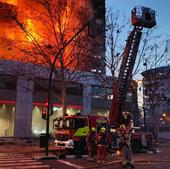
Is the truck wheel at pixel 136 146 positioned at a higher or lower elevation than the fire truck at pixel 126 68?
lower

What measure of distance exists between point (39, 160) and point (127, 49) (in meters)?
8.55

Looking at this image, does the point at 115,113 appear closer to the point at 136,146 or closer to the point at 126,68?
the point at 126,68

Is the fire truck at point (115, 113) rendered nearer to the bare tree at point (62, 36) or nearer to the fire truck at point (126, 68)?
the fire truck at point (126, 68)

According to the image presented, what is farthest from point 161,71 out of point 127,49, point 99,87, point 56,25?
point 127,49

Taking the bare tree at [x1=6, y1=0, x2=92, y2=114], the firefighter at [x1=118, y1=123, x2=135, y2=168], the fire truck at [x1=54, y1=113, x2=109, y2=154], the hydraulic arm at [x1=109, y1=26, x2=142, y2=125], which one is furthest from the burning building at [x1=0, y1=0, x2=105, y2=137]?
the firefighter at [x1=118, y1=123, x2=135, y2=168]

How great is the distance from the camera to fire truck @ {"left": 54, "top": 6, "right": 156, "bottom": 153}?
2098 centimetres

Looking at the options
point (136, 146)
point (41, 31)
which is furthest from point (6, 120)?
point (136, 146)

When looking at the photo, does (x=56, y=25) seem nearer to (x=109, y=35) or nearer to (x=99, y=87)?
(x=109, y=35)

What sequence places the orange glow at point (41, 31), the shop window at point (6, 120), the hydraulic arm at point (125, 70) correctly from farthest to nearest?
the shop window at point (6, 120), the orange glow at point (41, 31), the hydraulic arm at point (125, 70)

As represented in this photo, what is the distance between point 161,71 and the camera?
40375 mm

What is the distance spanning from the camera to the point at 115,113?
21.6 metres

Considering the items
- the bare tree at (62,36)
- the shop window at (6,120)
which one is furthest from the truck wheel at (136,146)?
the shop window at (6,120)

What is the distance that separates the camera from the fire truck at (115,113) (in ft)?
68.8

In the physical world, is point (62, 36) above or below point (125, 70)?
above
